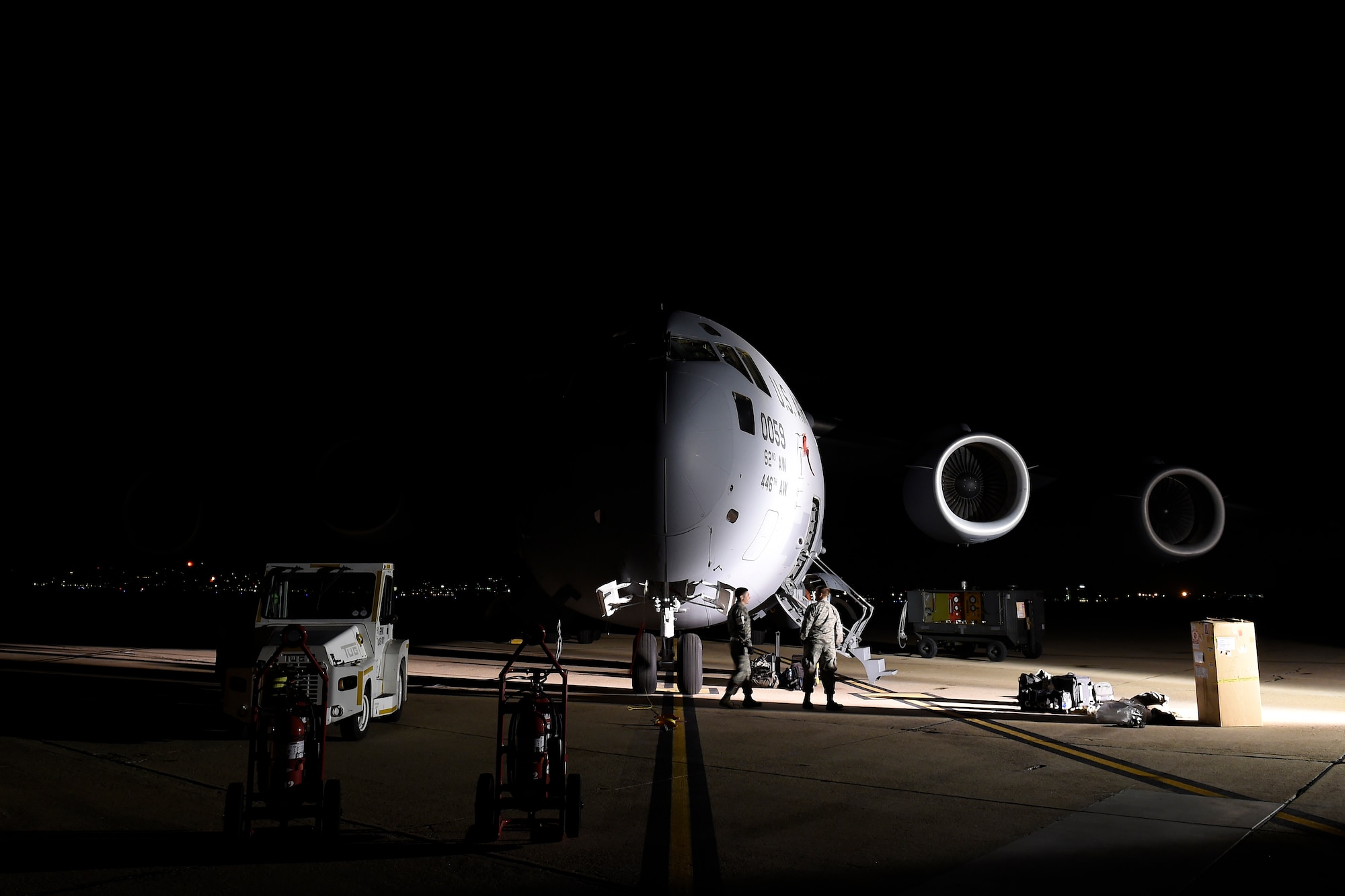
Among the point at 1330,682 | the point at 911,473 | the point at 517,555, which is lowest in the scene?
the point at 1330,682

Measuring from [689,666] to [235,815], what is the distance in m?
6.74

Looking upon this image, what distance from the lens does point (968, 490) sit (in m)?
15.9

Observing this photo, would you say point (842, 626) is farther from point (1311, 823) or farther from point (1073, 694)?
point (1311, 823)

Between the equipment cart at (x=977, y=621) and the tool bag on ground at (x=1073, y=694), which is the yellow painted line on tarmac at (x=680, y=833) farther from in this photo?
the equipment cart at (x=977, y=621)

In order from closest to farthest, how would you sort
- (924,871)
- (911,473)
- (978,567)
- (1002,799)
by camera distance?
(924,871) < (1002,799) < (911,473) < (978,567)

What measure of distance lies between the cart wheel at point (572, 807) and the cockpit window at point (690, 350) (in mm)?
6804

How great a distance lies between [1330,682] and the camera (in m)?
13.9

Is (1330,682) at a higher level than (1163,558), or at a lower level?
lower

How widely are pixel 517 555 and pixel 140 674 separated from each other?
6557 mm

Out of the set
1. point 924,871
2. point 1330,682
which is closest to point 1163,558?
point 1330,682

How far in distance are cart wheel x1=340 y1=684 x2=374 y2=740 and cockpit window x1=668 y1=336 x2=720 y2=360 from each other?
5218 mm

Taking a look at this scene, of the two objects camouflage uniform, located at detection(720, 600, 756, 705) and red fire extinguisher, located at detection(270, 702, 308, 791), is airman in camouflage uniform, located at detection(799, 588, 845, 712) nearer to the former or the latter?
camouflage uniform, located at detection(720, 600, 756, 705)

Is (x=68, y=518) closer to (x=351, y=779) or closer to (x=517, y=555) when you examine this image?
(x=517, y=555)

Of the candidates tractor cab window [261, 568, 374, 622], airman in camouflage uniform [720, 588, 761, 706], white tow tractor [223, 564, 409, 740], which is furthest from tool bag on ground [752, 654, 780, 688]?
tractor cab window [261, 568, 374, 622]
